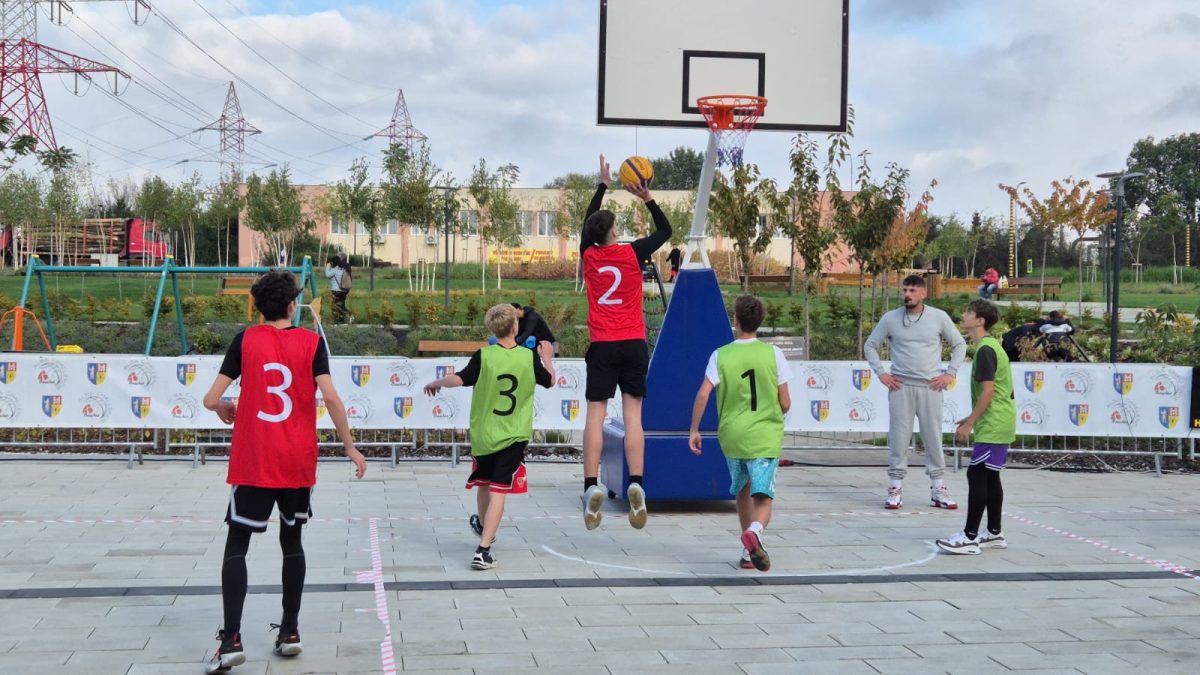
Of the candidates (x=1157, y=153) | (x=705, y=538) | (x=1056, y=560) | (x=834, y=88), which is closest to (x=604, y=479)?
(x=705, y=538)

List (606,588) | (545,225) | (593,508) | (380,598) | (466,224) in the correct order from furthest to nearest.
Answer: (545,225) → (466,224) → (593,508) → (606,588) → (380,598)

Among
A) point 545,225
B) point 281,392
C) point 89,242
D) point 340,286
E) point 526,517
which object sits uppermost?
point 545,225

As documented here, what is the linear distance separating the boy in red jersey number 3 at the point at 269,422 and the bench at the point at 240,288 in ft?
49.6

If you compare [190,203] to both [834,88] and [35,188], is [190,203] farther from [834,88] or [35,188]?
[834,88]

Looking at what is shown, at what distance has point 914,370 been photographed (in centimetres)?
1037

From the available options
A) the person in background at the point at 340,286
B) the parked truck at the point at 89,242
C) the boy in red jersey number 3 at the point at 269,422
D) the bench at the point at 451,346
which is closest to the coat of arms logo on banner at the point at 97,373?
the bench at the point at 451,346

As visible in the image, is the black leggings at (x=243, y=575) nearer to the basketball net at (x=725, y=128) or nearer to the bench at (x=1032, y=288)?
the basketball net at (x=725, y=128)

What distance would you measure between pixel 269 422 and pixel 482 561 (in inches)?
100.0

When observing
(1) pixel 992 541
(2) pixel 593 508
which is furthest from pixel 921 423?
(2) pixel 593 508

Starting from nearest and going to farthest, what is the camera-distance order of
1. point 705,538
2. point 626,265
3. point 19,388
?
point 626,265 < point 705,538 < point 19,388

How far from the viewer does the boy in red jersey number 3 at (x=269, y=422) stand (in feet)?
17.7

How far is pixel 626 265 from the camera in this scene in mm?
8156

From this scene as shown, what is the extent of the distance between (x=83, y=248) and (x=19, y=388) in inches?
1935

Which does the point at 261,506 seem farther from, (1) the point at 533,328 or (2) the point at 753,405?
(1) the point at 533,328
